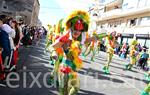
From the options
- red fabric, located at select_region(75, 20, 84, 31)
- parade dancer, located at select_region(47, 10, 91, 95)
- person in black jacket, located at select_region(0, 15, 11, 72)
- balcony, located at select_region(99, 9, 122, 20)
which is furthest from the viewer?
balcony, located at select_region(99, 9, 122, 20)

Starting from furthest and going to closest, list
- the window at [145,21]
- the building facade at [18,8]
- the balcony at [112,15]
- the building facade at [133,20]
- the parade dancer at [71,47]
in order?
the building facade at [18,8], the balcony at [112,15], the window at [145,21], the building facade at [133,20], the parade dancer at [71,47]

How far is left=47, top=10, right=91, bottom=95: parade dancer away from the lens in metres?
6.31

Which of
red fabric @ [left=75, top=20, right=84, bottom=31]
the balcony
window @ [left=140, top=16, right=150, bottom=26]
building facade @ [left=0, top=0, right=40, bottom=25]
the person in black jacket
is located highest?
building facade @ [left=0, top=0, right=40, bottom=25]

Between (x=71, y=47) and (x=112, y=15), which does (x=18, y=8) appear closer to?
(x=112, y=15)

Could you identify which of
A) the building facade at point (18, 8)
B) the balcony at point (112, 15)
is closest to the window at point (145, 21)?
the balcony at point (112, 15)

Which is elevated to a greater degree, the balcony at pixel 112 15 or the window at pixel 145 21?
the balcony at pixel 112 15

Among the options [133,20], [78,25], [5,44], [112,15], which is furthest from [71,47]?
[112,15]

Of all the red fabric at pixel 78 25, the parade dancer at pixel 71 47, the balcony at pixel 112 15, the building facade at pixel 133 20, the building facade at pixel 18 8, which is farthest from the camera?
Result: the building facade at pixel 18 8

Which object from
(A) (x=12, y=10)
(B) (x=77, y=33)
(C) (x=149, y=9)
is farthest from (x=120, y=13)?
(B) (x=77, y=33)

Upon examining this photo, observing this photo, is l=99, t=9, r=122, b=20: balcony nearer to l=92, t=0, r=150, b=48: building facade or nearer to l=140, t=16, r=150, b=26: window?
l=92, t=0, r=150, b=48: building facade

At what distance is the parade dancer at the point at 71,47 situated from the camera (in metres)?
6.31

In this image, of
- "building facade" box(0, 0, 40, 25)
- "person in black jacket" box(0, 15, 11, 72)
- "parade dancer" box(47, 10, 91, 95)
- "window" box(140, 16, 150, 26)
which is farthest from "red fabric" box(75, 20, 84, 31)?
"building facade" box(0, 0, 40, 25)

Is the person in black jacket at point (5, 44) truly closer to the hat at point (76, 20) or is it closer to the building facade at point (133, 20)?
the hat at point (76, 20)

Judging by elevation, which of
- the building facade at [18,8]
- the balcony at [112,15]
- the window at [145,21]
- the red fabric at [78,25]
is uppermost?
the building facade at [18,8]
